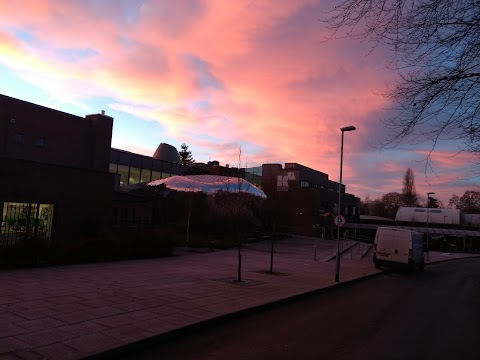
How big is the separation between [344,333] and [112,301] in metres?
4.84

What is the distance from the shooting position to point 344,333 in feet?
26.4

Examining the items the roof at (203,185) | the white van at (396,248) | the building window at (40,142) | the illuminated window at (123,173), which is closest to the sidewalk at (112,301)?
the white van at (396,248)

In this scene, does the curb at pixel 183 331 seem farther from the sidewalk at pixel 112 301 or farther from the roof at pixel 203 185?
the roof at pixel 203 185

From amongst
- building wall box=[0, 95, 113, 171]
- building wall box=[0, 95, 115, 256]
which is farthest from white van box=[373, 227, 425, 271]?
building wall box=[0, 95, 113, 171]

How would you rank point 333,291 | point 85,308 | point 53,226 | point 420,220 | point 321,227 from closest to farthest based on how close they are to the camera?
point 85,308
point 333,291
point 53,226
point 321,227
point 420,220

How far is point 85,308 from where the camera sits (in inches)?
321

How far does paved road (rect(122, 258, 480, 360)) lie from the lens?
6617 millimetres

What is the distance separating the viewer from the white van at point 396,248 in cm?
2242

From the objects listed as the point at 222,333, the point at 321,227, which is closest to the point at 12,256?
the point at 222,333

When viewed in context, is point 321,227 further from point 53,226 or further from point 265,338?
point 265,338

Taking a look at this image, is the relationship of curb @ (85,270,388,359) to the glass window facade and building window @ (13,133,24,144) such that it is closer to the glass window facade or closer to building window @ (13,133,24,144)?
building window @ (13,133,24,144)

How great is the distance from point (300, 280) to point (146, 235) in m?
7.76

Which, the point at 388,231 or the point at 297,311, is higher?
the point at 388,231

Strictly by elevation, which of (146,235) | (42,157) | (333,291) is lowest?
(333,291)
